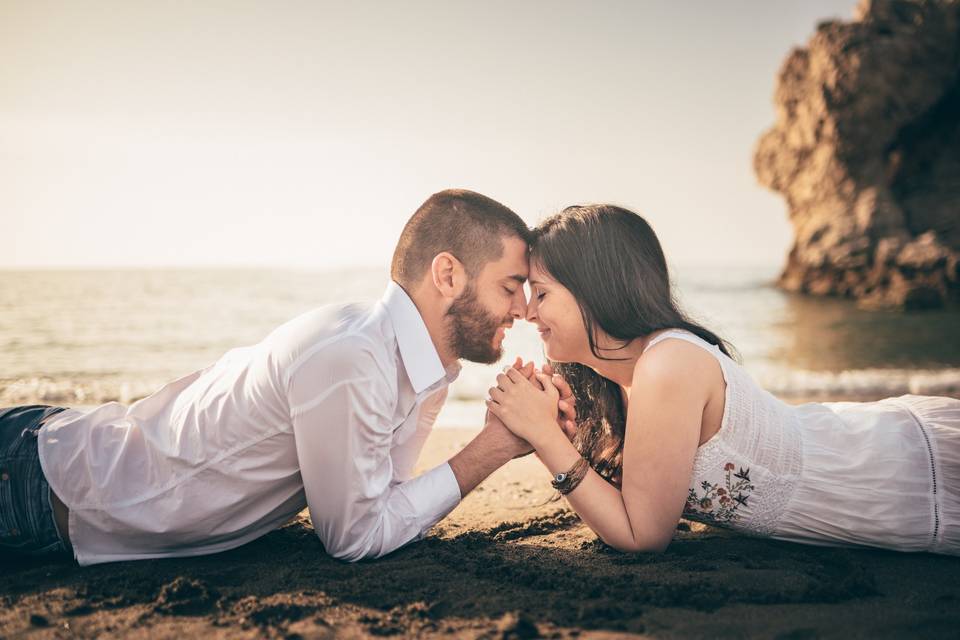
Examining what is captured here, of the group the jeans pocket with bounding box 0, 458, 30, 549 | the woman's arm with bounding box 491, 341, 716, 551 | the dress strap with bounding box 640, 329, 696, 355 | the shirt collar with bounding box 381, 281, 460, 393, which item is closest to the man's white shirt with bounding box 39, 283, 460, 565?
the shirt collar with bounding box 381, 281, 460, 393

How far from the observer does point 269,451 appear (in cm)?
274

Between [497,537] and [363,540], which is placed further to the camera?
[497,537]

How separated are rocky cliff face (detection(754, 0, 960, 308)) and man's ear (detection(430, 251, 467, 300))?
26.1 m

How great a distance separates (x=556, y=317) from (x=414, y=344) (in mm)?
743

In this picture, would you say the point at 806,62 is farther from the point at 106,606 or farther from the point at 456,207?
the point at 106,606

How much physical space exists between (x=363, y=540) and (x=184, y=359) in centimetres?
1175

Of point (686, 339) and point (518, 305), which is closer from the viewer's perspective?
point (686, 339)

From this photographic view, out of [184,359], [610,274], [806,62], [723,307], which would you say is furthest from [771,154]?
[610,274]

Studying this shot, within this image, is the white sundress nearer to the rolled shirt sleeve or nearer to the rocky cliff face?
the rolled shirt sleeve

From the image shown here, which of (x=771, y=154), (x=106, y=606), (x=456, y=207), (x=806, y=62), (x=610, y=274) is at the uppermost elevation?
(x=806, y=62)

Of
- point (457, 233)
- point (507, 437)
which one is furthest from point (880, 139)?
point (507, 437)

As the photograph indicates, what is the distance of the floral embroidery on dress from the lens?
2.96 meters

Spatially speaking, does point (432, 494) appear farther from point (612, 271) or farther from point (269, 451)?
point (612, 271)

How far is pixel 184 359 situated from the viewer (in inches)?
515
